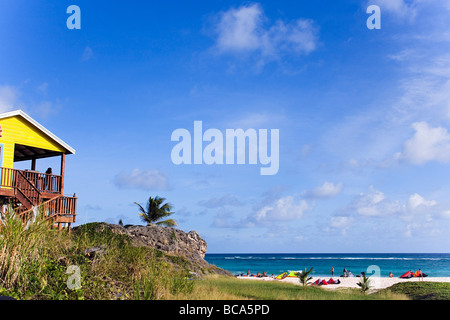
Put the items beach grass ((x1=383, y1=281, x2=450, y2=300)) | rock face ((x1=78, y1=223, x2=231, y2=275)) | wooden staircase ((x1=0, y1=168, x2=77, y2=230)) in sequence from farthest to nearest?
rock face ((x1=78, y1=223, x2=231, y2=275)) < beach grass ((x1=383, y1=281, x2=450, y2=300)) < wooden staircase ((x1=0, y1=168, x2=77, y2=230))

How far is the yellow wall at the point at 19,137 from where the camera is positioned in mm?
21609

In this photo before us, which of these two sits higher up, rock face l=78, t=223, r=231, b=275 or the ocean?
rock face l=78, t=223, r=231, b=275

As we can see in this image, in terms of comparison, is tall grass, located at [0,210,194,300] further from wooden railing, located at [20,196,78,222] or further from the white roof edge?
the white roof edge

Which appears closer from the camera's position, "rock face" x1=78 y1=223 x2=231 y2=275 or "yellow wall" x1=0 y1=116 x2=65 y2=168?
"yellow wall" x1=0 y1=116 x2=65 y2=168

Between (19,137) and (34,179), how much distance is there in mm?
2548

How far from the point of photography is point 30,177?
70.3 ft

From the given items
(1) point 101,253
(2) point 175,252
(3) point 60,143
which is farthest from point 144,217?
(1) point 101,253

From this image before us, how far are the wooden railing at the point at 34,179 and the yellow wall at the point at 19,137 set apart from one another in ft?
3.26

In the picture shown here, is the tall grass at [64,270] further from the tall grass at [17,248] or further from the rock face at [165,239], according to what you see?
the rock face at [165,239]

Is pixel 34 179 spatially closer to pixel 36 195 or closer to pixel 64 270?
pixel 36 195

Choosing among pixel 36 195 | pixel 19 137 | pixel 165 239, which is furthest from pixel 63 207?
pixel 165 239

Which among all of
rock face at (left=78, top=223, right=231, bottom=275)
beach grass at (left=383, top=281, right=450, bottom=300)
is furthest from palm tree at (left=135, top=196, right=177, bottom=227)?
beach grass at (left=383, top=281, right=450, bottom=300)

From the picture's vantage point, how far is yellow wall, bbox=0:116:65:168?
21.6 m
